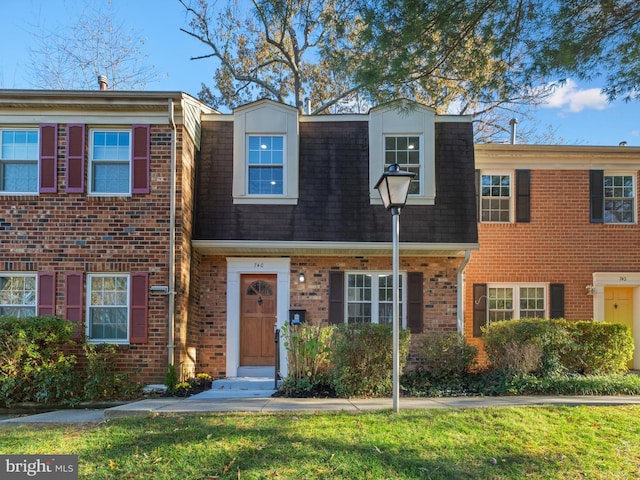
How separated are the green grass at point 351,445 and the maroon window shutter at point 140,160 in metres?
4.42

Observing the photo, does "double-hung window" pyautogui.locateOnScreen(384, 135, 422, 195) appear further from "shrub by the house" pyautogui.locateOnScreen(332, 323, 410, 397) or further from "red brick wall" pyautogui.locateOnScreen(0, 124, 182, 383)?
"red brick wall" pyautogui.locateOnScreen(0, 124, 182, 383)

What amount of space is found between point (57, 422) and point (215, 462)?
2983 millimetres

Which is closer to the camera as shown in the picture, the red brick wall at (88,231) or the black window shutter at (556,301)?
the red brick wall at (88,231)

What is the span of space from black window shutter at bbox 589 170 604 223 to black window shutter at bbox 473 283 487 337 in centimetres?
303

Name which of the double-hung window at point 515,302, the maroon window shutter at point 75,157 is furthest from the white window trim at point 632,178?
the maroon window shutter at point 75,157

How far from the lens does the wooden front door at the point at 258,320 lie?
9734 mm

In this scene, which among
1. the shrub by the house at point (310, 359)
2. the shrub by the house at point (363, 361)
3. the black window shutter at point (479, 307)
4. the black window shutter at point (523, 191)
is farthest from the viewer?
the black window shutter at point (523, 191)

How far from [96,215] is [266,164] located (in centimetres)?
344

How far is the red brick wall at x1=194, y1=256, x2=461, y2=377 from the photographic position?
9641 mm

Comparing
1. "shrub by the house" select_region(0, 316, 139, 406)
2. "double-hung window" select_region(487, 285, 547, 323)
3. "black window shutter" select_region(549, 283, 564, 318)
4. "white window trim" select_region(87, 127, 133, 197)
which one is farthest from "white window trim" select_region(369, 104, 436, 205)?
"shrub by the house" select_region(0, 316, 139, 406)

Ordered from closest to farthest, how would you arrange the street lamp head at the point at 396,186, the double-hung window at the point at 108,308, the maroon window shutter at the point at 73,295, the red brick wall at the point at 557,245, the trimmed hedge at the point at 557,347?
the street lamp head at the point at 396,186
the trimmed hedge at the point at 557,347
the maroon window shutter at the point at 73,295
the double-hung window at the point at 108,308
the red brick wall at the point at 557,245

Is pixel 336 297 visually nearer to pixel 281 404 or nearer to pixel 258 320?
pixel 258 320

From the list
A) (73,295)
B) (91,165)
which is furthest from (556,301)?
(91,165)

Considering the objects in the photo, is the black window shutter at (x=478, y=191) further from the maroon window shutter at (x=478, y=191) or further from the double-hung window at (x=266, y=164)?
the double-hung window at (x=266, y=164)
